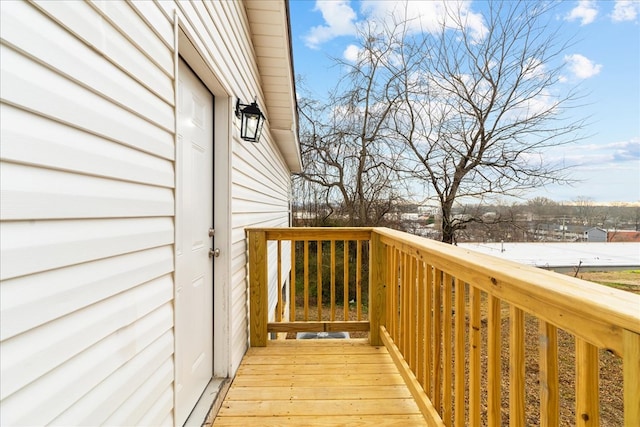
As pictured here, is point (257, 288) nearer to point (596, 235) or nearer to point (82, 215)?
point (82, 215)

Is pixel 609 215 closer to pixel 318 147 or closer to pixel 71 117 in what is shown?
pixel 71 117

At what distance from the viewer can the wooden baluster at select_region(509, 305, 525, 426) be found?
1110mm

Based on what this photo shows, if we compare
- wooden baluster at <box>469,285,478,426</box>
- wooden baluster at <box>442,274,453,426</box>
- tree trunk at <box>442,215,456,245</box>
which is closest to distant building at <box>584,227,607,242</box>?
wooden baluster at <box>442,274,453,426</box>

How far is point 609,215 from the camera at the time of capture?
3.34 m

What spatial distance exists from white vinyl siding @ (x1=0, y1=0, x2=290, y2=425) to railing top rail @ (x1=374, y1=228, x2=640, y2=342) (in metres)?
1.31

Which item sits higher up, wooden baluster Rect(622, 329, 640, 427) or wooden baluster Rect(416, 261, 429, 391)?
wooden baluster Rect(622, 329, 640, 427)

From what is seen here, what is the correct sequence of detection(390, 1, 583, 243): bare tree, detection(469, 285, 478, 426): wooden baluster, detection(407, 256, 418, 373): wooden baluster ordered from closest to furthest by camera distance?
1. detection(469, 285, 478, 426): wooden baluster
2. detection(407, 256, 418, 373): wooden baluster
3. detection(390, 1, 583, 243): bare tree

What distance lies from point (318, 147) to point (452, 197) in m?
4.78

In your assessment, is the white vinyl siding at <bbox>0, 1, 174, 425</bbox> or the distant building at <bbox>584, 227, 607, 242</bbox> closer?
the white vinyl siding at <bbox>0, 1, 174, 425</bbox>

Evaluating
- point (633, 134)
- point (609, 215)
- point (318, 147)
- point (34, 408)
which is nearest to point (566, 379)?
point (609, 215)

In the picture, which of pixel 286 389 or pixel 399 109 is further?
pixel 399 109

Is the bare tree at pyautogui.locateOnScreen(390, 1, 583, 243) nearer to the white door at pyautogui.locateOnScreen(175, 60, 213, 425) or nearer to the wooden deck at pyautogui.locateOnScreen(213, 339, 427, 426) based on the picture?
the wooden deck at pyautogui.locateOnScreen(213, 339, 427, 426)

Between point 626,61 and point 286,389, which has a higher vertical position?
point 626,61

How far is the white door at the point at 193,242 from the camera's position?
1895 mm
